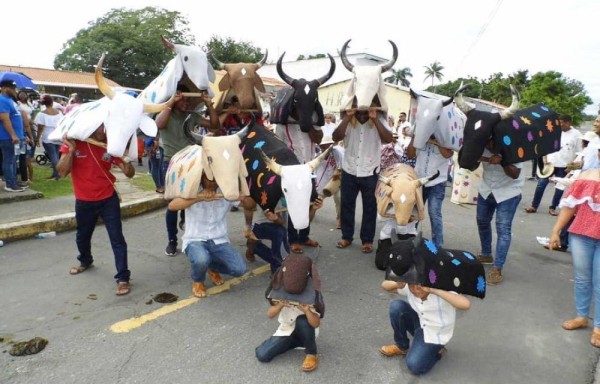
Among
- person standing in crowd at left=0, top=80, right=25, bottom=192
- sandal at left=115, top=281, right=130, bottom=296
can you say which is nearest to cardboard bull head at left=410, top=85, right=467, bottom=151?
sandal at left=115, top=281, right=130, bottom=296

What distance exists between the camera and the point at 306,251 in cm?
543

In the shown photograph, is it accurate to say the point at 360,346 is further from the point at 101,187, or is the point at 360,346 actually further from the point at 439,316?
the point at 101,187

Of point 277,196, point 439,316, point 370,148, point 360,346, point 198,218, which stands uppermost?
point 370,148

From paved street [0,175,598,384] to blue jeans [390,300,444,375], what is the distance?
0.10 m

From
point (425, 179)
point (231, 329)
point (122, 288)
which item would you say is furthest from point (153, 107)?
point (425, 179)

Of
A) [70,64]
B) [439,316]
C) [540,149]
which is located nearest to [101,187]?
[439,316]

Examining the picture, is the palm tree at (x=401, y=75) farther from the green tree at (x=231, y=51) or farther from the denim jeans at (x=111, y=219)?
the denim jeans at (x=111, y=219)

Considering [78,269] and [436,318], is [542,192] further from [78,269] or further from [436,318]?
[78,269]

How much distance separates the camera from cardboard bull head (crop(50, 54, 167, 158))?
359cm

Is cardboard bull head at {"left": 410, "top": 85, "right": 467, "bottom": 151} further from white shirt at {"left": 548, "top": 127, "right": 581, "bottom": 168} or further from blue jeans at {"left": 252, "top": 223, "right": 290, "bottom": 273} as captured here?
white shirt at {"left": 548, "top": 127, "right": 581, "bottom": 168}

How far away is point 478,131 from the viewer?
4383 mm

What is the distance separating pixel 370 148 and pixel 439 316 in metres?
2.62

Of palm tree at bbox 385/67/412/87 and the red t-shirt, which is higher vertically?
palm tree at bbox 385/67/412/87

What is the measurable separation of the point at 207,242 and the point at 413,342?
2182mm
